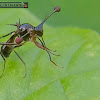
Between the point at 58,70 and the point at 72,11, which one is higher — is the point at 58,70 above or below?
above

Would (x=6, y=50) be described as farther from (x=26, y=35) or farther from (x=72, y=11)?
(x=72, y=11)

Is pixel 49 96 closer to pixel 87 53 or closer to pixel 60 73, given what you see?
pixel 60 73

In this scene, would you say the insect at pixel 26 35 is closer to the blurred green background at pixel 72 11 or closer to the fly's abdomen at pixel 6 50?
the fly's abdomen at pixel 6 50

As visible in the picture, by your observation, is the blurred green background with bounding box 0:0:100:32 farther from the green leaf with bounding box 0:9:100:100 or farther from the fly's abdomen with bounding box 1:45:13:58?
the fly's abdomen with bounding box 1:45:13:58

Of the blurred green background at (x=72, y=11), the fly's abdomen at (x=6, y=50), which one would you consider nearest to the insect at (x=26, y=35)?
the fly's abdomen at (x=6, y=50)

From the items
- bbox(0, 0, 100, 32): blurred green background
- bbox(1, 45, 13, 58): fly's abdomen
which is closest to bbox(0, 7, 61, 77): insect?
bbox(1, 45, 13, 58): fly's abdomen

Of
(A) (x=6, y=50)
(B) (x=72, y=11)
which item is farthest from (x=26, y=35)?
(B) (x=72, y=11)
